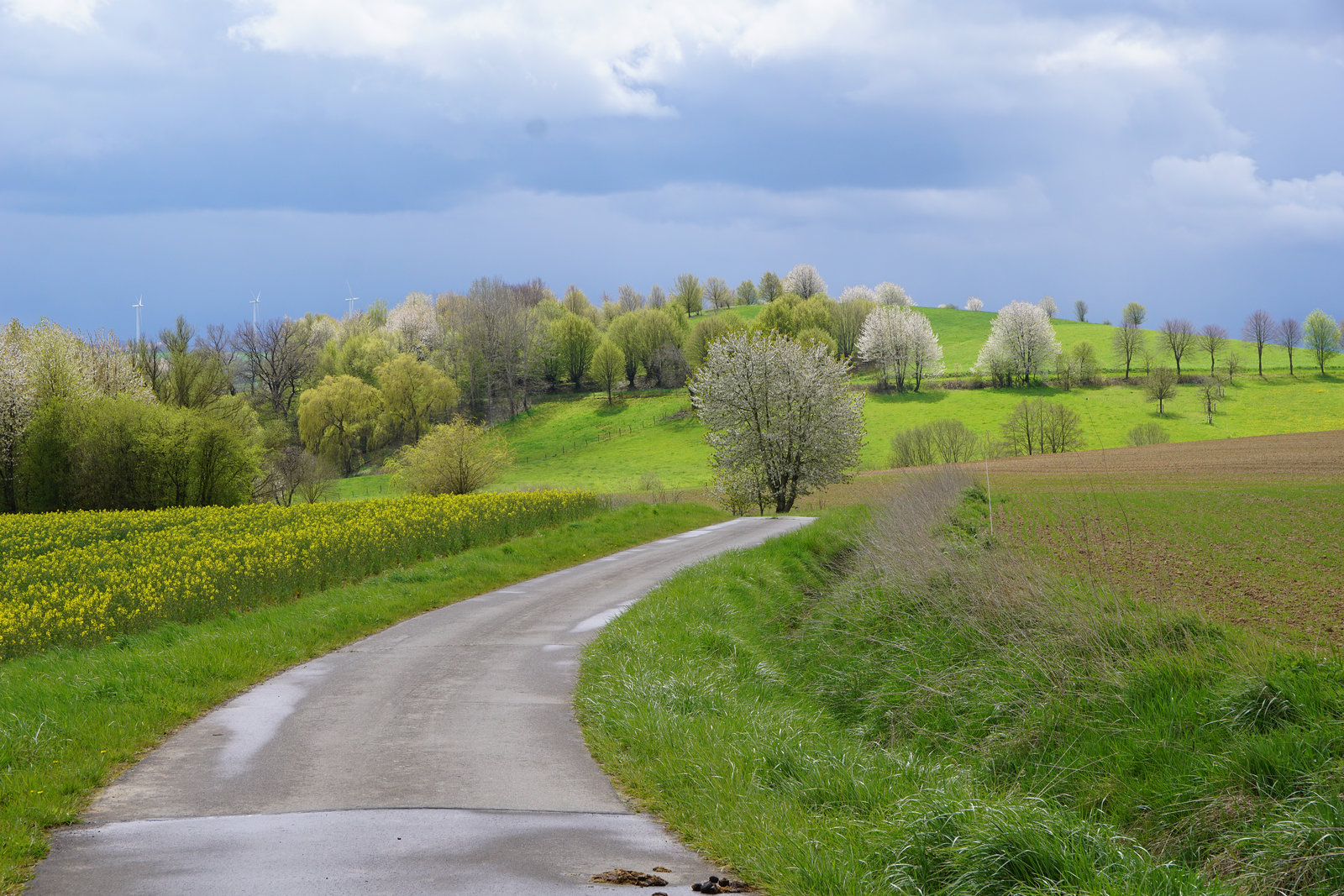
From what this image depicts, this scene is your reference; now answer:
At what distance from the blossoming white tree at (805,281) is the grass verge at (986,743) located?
125 meters

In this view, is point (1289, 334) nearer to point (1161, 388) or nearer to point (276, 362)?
point (1161, 388)

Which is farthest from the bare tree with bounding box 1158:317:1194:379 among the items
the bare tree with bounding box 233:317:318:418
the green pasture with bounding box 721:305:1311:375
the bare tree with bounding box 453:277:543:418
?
the bare tree with bounding box 233:317:318:418

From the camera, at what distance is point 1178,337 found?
99312 millimetres

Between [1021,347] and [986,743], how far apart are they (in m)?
94.5

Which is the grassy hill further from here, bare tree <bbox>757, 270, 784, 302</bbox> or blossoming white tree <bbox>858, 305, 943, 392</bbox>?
bare tree <bbox>757, 270, 784, 302</bbox>

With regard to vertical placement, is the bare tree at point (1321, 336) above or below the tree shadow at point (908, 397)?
above

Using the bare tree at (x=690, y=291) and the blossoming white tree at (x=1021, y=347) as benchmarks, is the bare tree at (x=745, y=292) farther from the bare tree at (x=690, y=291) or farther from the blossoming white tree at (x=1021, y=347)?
the blossoming white tree at (x=1021, y=347)

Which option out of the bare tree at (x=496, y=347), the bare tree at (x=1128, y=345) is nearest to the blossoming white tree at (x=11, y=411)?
the bare tree at (x=496, y=347)

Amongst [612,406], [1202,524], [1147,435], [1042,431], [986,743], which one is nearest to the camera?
[986,743]

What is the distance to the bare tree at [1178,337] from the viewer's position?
98.3 metres

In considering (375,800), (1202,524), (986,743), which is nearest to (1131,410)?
A: (1202,524)

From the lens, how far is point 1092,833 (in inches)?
204

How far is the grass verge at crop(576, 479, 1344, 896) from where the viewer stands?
5.02 m

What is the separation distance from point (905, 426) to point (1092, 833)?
7400cm
